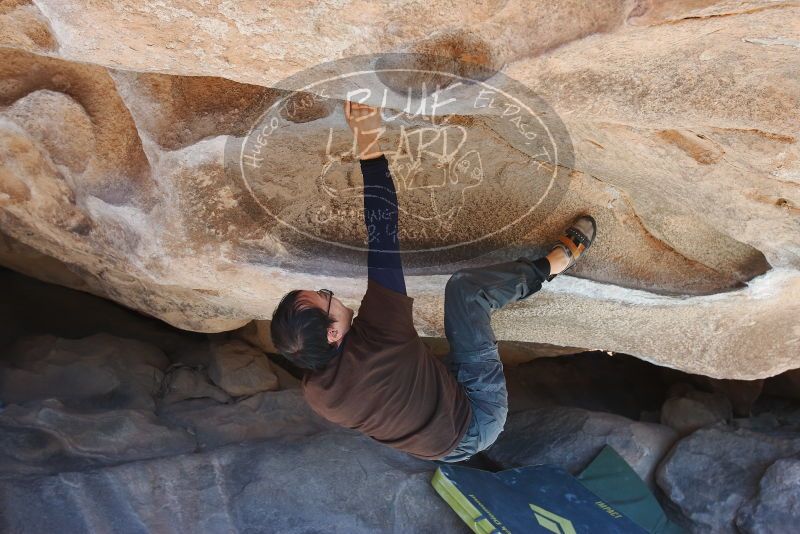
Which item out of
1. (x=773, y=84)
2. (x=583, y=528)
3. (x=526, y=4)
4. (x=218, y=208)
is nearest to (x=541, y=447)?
(x=583, y=528)

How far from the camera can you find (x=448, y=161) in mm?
1423

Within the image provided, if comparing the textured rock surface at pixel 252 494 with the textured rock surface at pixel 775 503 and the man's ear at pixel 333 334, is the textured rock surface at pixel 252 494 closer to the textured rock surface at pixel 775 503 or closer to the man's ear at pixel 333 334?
the textured rock surface at pixel 775 503

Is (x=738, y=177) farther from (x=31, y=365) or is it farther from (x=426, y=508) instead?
(x=31, y=365)

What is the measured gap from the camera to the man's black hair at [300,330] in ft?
3.37

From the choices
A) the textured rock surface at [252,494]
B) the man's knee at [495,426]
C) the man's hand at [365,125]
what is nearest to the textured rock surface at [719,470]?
the textured rock surface at [252,494]

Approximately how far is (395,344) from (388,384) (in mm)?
74

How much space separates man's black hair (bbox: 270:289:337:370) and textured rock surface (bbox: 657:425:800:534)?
59.0 inches

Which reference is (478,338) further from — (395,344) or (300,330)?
(300,330)

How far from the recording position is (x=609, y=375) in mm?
2691

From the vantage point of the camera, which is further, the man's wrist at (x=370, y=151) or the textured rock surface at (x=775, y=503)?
the textured rock surface at (x=775, y=503)

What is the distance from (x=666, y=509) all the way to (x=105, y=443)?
64.9 inches

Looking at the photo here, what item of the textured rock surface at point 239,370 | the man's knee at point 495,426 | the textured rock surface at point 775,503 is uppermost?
the textured rock surface at point 239,370

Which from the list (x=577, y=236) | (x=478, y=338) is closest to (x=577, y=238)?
(x=577, y=236)

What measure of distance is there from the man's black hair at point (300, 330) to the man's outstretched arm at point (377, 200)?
110mm
